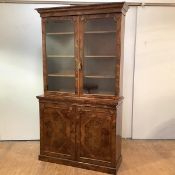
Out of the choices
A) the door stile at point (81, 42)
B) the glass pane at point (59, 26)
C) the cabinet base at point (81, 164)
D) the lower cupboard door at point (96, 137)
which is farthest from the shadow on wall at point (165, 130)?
the glass pane at point (59, 26)

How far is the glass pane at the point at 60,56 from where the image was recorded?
3084 millimetres

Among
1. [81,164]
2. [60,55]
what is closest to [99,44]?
[60,55]

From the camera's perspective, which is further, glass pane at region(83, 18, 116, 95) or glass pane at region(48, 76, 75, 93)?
glass pane at region(48, 76, 75, 93)

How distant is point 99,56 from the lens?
9.92ft

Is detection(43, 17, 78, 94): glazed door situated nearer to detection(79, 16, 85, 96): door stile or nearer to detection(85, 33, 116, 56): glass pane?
detection(79, 16, 85, 96): door stile

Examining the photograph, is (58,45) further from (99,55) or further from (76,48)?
(99,55)

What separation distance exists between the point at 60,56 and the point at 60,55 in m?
0.01

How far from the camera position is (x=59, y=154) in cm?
318

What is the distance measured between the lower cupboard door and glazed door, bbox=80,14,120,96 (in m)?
0.29

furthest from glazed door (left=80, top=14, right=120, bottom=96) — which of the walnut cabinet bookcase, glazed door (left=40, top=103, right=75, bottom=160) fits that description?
glazed door (left=40, top=103, right=75, bottom=160)

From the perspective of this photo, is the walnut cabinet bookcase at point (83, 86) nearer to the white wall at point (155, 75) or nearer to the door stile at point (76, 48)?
the door stile at point (76, 48)

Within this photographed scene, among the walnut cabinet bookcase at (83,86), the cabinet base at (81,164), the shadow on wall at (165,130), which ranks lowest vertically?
the cabinet base at (81,164)

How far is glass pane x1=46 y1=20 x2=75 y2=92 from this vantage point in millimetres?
3084

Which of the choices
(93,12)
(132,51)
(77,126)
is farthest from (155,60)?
(77,126)
